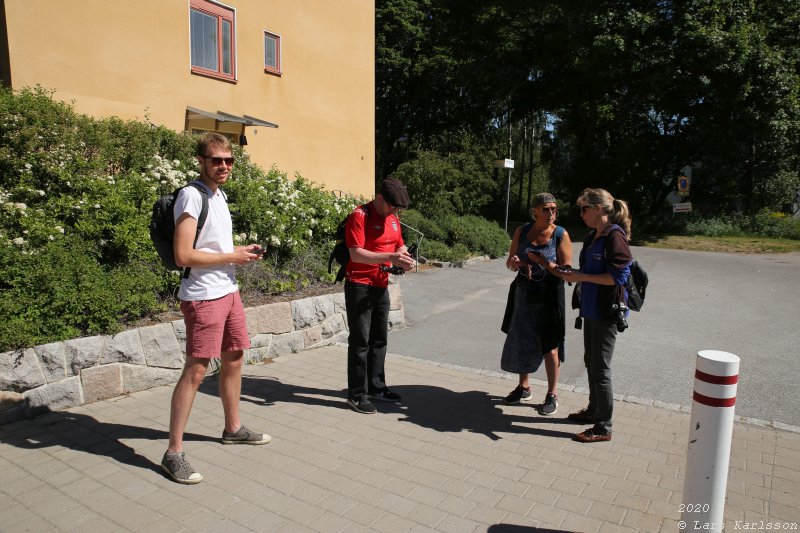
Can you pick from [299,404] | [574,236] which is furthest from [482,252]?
[299,404]

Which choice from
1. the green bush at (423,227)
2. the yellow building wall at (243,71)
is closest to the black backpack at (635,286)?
the yellow building wall at (243,71)

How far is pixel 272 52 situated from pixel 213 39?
181 centimetres

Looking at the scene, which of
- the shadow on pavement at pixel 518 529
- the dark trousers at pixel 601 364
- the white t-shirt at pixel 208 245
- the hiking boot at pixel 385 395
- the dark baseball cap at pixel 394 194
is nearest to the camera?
the shadow on pavement at pixel 518 529

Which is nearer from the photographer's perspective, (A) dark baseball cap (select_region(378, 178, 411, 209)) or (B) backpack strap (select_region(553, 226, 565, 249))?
(A) dark baseball cap (select_region(378, 178, 411, 209))

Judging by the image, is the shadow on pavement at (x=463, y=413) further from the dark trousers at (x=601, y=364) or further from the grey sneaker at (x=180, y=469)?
the grey sneaker at (x=180, y=469)

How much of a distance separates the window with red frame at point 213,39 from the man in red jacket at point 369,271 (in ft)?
30.4

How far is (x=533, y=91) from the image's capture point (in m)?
26.4

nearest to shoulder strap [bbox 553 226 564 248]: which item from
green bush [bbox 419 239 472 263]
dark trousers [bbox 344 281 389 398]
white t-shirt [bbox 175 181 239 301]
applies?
dark trousers [bbox 344 281 389 398]

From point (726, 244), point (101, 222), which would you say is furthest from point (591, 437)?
point (726, 244)

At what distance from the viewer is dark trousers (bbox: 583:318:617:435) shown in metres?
4.14

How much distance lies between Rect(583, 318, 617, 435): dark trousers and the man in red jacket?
144cm

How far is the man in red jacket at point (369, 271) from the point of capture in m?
4.53

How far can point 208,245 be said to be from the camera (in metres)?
3.53

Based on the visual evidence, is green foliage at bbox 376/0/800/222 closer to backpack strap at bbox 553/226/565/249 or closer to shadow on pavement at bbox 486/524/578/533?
backpack strap at bbox 553/226/565/249
